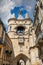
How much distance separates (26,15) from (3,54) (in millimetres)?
14187

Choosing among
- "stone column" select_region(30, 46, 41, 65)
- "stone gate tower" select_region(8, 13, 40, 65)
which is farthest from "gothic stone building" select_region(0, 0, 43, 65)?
"stone column" select_region(30, 46, 41, 65)

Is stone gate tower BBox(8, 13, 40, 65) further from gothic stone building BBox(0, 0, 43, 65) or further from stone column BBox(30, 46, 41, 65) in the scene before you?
stone column BBox(30, 46, 41, 65)

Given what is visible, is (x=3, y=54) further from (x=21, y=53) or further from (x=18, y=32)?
(x=18, y=32)

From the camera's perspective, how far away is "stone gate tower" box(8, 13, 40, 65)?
1409 inches

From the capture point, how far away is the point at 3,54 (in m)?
30.2

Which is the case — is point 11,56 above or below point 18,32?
below

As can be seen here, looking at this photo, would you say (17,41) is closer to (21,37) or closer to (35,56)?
(21,37)

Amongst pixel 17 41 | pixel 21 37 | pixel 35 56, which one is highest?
pixel 35 56

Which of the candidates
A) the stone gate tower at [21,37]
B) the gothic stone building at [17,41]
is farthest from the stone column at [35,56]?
the stone gate tower at [21,37]

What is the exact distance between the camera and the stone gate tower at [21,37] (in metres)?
35.8

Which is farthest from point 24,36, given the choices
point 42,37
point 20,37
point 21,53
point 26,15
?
point 42,37

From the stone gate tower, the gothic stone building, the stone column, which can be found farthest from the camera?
the stone gate tower

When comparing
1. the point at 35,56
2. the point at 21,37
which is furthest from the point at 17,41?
the point at 35,56

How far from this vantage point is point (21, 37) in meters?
37.0
